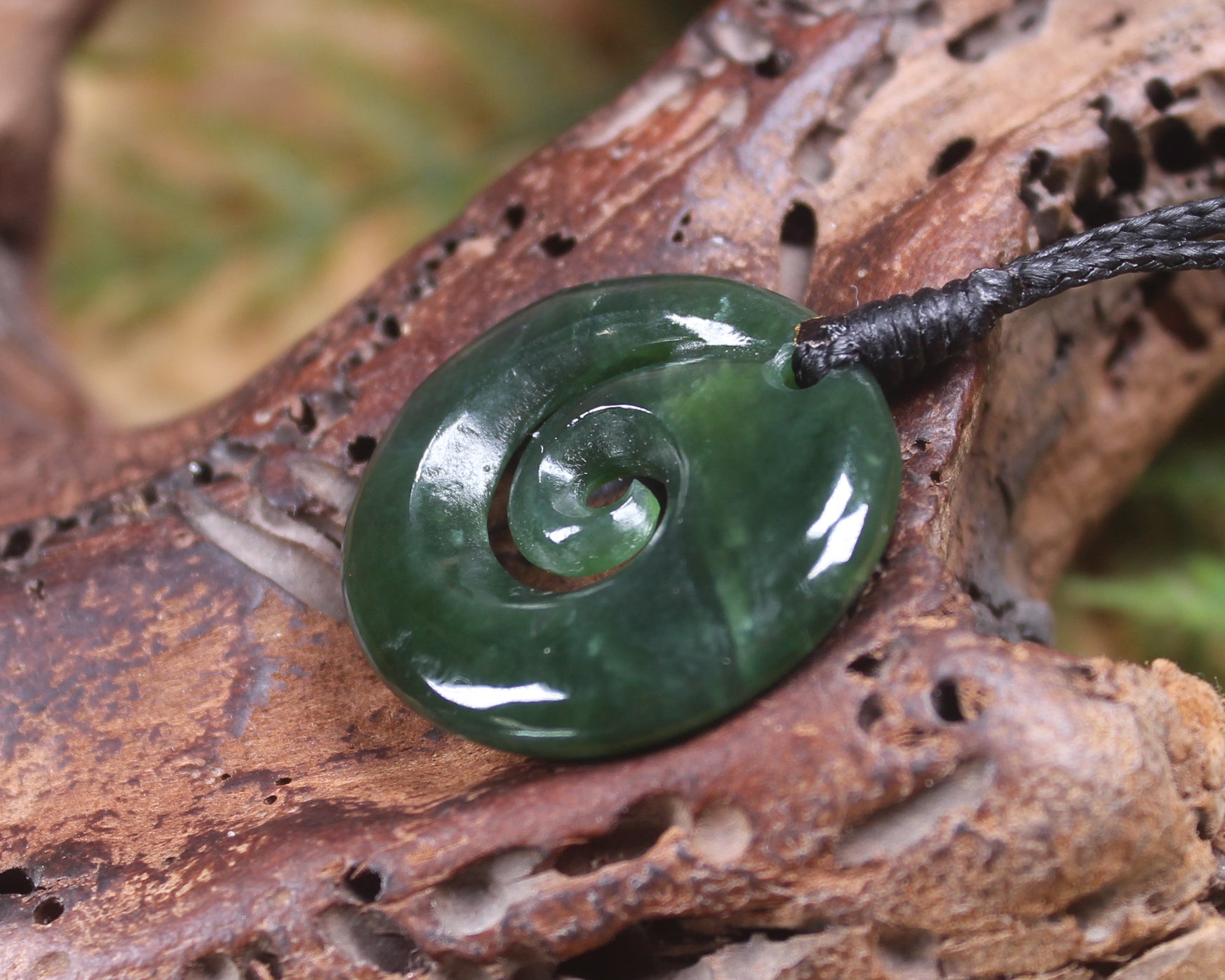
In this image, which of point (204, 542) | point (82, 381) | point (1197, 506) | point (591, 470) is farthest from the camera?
point (82, 381)

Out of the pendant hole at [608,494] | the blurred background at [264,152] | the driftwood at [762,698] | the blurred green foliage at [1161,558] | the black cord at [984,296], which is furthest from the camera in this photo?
the blurred background at [264,152]

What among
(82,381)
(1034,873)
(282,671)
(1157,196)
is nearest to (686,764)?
(1034,873)

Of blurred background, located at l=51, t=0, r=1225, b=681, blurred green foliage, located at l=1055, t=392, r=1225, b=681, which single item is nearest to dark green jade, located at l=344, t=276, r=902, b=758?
blurred green foliage, located at l=1055, t=392, r=1225, b=681

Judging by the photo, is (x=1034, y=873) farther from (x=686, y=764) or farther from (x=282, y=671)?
(x=282, y=671)

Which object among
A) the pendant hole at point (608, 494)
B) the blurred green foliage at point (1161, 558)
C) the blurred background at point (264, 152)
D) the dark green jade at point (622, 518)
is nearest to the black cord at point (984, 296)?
the dark green jade at point (622, 518)

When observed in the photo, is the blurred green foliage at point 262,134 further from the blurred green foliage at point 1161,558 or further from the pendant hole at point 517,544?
the pendant hole at point 517,544

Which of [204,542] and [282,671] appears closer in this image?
[282,671]
